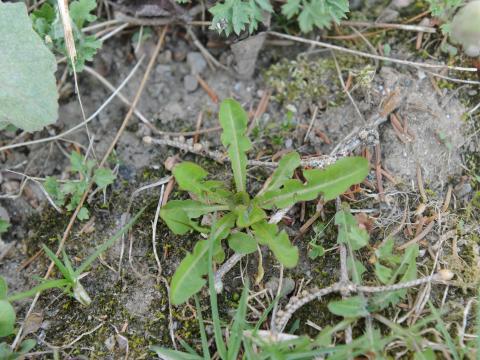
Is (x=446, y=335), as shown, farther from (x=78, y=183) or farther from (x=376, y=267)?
(x=78, y=183)

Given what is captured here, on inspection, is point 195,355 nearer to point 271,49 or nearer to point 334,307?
point 334,307

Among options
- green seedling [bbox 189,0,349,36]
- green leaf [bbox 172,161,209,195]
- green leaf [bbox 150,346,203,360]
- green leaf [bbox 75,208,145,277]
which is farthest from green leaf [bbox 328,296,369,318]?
green seedling [bbox 189,0,349,36]

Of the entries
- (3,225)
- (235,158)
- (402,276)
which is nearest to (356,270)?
(402,276)

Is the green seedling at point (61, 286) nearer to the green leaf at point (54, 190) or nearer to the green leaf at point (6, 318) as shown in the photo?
the green leaf at point (6, 318)

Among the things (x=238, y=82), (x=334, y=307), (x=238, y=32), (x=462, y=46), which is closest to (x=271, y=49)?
(x=238, y=82)

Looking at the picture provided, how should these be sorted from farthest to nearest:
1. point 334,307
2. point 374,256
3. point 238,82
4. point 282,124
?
point 238,82
point 282,124
point 374,256
point 334,307

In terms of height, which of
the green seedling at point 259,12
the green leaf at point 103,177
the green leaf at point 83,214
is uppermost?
the green seedling at point 259,12

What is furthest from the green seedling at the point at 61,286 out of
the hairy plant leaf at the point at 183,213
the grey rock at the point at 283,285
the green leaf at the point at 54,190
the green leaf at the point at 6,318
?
the grey rock at the point at 283,285
